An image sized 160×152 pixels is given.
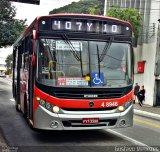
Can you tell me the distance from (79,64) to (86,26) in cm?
113

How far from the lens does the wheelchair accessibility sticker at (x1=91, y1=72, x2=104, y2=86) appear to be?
10836 mm

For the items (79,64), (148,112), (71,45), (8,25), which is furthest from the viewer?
(8,25)

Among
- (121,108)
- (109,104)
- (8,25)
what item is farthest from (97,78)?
(8,25)

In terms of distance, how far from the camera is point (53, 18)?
36.2 feet

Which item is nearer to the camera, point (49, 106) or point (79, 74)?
point (49, 106)

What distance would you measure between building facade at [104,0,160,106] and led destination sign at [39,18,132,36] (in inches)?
791

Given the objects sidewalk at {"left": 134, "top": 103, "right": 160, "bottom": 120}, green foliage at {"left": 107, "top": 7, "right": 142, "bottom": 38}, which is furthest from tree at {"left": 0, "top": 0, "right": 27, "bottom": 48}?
sidewalk at {"left": 134, "top": 103, "right": 160, "bottom": 120}

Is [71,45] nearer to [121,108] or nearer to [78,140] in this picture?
[121,108]

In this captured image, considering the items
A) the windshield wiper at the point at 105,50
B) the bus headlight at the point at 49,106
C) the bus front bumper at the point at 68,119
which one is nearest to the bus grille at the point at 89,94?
the bus headlight at the point at 49,106

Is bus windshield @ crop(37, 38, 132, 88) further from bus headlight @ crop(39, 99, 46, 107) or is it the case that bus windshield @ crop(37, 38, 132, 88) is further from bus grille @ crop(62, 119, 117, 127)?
bus grille @ crop(62, 119, 117, 127)

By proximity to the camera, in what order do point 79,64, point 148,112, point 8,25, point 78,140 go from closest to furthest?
point 79,64, point 78,140, point 148,112, point 8,25

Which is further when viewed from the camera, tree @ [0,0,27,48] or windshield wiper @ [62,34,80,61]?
tree @ [0,0,27,48]

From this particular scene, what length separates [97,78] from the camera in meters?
10.9

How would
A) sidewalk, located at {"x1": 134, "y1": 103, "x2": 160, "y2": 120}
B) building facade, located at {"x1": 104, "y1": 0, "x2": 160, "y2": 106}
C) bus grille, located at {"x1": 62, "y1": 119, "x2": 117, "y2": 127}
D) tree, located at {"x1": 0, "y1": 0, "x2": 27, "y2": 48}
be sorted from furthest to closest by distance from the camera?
tree, located at {"x1": 0, "y1": 0, "x2": 27, "y2": 48} → building facade, located at {"x1": 104, "y1": 0, "x2": 160, "y2": 106} → sidewalk, located at {"x1": 134, "y1": 103, "x2": 160, "y2": 120} → bus grille, located at {"x1": 62, "y1": 119, "x2": 117, "y2": 127}
